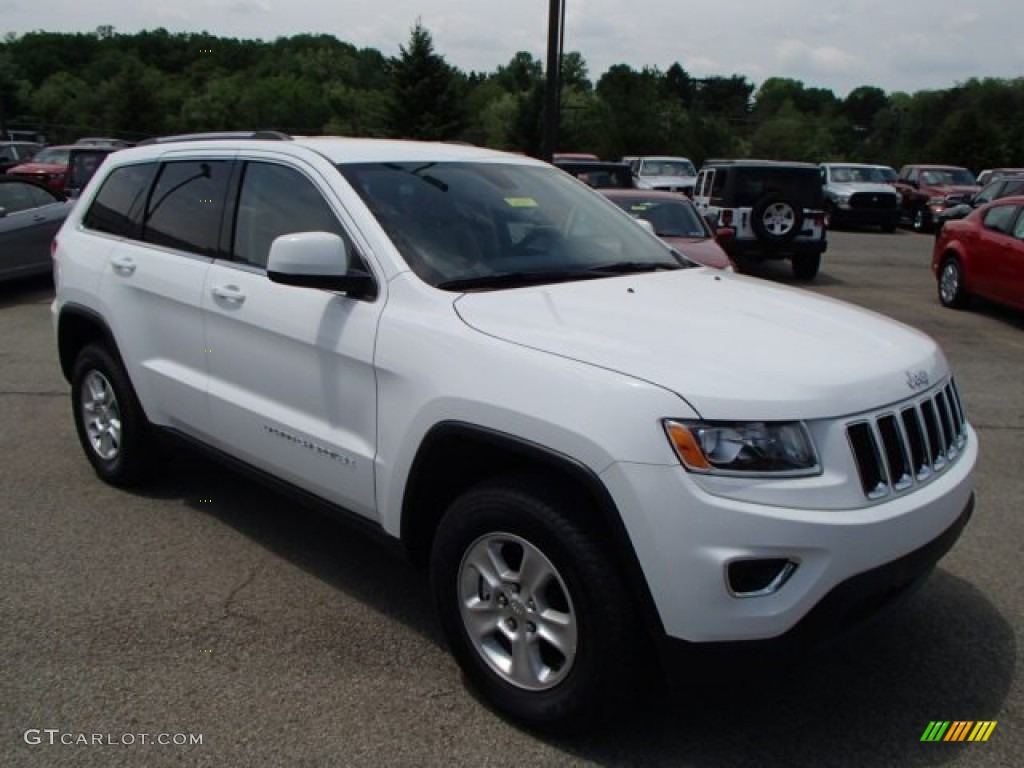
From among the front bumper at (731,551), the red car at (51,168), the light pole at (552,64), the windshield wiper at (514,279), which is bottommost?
the red car at (51,168)

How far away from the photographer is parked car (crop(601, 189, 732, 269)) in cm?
1037

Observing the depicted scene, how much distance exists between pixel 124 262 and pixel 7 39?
10856 cm

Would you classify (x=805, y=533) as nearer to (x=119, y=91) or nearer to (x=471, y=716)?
(x=471, y=716)

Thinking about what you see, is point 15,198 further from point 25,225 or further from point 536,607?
point 536,607

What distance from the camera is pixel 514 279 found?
11.4ft

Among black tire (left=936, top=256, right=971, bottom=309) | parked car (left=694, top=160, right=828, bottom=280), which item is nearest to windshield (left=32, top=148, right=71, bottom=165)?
parked car (left=694, top=160, right=828, bottom=280)

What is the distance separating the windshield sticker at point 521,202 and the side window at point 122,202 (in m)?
1.97

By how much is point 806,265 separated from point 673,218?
477cm

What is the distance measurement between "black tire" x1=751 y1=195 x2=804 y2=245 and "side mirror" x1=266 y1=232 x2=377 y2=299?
11.8 m

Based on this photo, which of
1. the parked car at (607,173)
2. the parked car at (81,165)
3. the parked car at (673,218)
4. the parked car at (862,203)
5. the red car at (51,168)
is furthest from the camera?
the parked car at (862,203)

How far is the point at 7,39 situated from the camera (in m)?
95.6

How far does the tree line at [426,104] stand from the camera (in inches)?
1838

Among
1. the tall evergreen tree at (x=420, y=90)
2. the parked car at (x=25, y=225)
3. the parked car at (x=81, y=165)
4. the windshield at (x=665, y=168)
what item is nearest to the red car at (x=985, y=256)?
the parked car at (x=25, y=225)

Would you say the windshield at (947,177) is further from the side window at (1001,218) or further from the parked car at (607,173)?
the side window at (1001,218)
